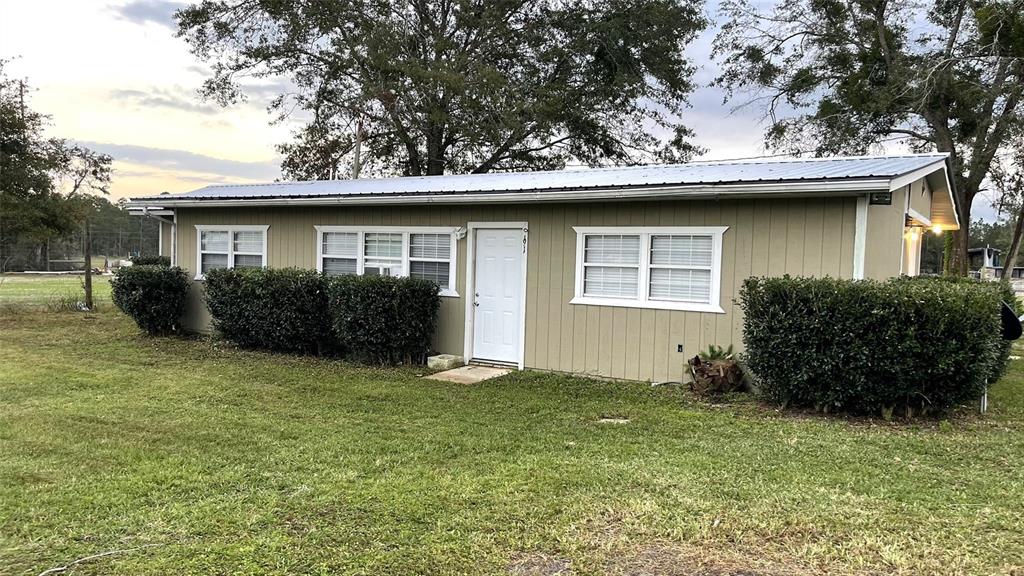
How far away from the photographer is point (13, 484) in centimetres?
416

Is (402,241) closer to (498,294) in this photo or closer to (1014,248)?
(498,294)

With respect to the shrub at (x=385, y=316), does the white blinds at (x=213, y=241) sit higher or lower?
higher

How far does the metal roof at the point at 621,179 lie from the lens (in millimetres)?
7148

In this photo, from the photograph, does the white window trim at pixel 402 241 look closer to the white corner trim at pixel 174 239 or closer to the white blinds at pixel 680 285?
the white blinds at pixel 680 285

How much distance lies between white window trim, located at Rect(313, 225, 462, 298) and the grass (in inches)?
100

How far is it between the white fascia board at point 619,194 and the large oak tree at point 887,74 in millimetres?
14480

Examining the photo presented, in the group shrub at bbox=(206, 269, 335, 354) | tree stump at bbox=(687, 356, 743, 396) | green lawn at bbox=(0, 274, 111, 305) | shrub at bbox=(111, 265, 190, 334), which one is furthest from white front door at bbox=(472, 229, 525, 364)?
green lawn at bbox=(0, 274, 111, 305)

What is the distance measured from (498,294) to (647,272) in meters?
2.20

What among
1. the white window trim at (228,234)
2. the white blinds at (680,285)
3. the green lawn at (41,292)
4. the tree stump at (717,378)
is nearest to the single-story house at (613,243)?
the white blinds at (680,285)

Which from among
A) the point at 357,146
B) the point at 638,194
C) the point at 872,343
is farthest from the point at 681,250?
the point at 357,146

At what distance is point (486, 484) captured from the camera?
4.20m

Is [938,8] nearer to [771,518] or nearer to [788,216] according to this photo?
[788,216]

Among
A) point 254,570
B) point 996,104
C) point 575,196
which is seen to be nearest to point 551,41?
point 996,104

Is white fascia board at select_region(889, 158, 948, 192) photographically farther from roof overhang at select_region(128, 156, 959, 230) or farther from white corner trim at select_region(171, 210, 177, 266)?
white corner trim at select_region(171, 210, 177, 266)
